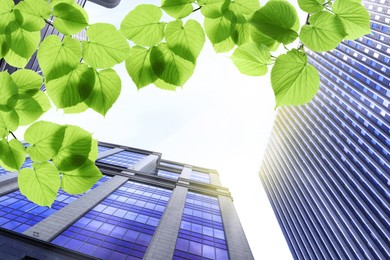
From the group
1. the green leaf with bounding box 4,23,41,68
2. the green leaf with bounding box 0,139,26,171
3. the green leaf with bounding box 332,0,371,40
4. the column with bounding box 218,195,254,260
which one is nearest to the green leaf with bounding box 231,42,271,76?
the green leaf with bounding box 332,0,371,40

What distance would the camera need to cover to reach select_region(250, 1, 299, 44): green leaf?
35.1 inches

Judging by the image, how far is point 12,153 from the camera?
4.32 ft

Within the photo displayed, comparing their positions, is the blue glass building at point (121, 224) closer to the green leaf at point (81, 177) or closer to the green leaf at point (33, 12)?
the green leaf at point (33, 12)

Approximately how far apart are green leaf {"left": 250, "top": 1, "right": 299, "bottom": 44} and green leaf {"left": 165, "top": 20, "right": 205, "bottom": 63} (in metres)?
0.21

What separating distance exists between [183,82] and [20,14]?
2.41 feet

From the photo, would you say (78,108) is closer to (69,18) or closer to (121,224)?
(69,18)

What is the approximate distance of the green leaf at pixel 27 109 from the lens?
1.32 m

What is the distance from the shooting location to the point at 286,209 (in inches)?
3137

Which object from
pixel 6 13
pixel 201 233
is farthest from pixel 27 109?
pixel 201 233

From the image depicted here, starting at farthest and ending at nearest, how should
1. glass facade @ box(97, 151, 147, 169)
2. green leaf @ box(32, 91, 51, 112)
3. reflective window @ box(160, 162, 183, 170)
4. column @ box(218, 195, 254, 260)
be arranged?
reflective window @ box(160, 162, 183, 170)
glass facade @ box(97, 151, 147, 169)
column @ box(218, 195, 254, 260)
green leaf @ box(32, 91, 51, 112)

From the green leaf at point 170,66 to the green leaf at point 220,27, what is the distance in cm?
19

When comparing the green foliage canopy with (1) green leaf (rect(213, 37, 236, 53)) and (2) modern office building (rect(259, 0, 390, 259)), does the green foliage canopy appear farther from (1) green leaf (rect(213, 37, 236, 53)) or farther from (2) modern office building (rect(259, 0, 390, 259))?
(2) modern office building (rect(259, 0, 390, 259))

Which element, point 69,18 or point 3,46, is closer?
A: point 69,18

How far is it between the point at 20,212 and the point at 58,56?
Answer: 2738 centimetres
